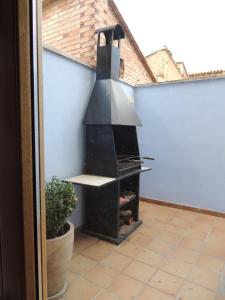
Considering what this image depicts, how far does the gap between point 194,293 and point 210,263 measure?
46 cm

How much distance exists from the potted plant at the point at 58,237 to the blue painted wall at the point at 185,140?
2014mm

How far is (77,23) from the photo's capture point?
2.81 meters

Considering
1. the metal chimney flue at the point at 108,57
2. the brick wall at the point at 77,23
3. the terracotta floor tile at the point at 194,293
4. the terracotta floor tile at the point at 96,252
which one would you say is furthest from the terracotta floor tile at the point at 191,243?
the brick wall at the point at 77,23

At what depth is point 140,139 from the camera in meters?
3.45

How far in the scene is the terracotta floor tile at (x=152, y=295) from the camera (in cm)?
153

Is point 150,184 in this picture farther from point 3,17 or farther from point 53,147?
point 3,17

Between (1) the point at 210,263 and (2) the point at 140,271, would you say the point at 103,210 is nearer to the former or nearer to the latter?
(2) the point at 140,271

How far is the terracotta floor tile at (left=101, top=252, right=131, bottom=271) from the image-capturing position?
1.88 m

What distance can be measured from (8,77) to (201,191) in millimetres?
2851

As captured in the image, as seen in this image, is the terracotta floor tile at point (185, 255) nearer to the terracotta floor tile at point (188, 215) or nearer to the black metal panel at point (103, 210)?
the black metal panel at point (103, 210)

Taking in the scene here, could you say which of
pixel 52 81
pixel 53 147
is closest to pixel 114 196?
pixel 53 147

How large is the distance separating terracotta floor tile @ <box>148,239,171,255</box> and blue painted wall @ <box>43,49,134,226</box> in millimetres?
813

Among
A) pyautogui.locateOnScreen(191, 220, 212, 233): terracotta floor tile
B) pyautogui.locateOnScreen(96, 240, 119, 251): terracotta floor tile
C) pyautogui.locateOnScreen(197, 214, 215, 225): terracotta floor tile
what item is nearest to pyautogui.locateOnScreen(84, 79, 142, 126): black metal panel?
pyautogui.locateOnScreen(96, 240, 119, 251): terracotta floor tile

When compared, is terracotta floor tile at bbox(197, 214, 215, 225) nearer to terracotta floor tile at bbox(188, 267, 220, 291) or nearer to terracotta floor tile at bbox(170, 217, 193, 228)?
terracotta floor tile at bbox(170, 217, 193, 228)
